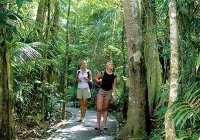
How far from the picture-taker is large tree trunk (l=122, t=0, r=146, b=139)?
779 cm

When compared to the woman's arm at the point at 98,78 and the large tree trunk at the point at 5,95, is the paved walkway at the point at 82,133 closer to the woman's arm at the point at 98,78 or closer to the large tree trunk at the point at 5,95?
the woman's arm at the point at 98,78

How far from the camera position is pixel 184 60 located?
6180 millimetres

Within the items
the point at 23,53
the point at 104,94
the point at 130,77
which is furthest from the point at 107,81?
the point at 23,53

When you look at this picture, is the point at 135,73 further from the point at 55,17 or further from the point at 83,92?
the point at 55,17

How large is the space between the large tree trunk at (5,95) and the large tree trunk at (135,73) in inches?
110

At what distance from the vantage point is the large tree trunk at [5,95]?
255 inches

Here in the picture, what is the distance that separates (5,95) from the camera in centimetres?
648

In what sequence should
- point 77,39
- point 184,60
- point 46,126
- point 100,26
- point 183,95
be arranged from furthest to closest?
1. point 77,39
2. point 100,26
3. point 46,126
4. point 184,60
5. point 183,95

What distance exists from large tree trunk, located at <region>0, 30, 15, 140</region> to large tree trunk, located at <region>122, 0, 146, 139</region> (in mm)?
2785

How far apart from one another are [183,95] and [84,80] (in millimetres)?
4842

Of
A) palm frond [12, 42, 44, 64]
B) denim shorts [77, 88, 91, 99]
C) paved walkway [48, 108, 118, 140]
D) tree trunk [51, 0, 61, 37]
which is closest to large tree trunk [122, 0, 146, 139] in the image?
paved walkway [48, 108, 118, 140]

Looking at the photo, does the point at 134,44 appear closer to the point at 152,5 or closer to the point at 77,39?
the point at 152,5

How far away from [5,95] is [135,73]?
118 inches

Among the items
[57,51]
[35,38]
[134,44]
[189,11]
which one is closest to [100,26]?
[57,51]
